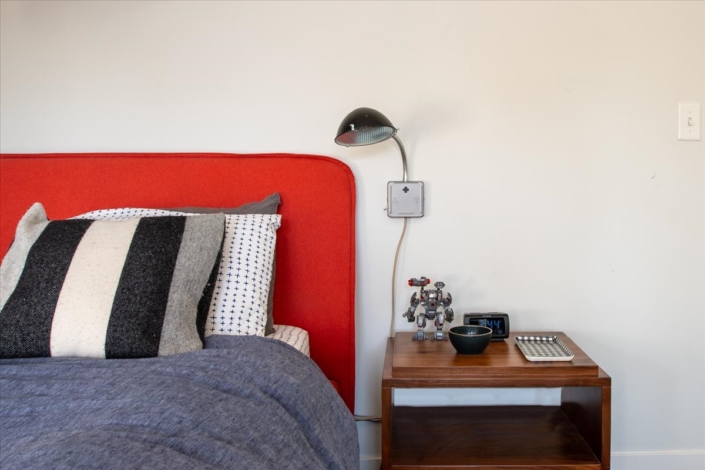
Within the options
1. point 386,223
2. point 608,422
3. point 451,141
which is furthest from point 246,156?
point 608,422

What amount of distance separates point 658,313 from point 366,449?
3.47 ft

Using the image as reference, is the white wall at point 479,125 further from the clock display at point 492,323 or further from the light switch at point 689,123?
the clock display at point 492,323

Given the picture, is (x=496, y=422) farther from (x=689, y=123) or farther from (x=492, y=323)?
(x=689, y=123)

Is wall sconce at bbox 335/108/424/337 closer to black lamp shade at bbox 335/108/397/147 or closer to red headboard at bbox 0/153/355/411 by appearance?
black lamp shade at bbox 335/108/397/147

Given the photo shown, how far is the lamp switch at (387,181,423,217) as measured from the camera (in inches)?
60.9

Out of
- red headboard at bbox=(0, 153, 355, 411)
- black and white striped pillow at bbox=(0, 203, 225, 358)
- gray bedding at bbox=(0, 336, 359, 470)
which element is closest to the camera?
gray bedding at bbox=(0, 336, 359, 470)

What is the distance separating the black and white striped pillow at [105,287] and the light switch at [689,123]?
4.80 ft

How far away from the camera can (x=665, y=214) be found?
1550mm

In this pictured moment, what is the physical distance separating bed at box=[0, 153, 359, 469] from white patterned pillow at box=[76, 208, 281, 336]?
0.01 meters

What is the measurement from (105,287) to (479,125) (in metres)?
1.17

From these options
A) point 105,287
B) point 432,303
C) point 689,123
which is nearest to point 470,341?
point 432,303

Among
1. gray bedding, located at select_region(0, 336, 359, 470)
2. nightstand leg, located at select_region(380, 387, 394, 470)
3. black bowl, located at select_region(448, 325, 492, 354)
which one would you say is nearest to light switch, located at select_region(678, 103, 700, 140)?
black bowl, located at select_region(448, 325, 492, 354)

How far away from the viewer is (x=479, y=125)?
1557 mm

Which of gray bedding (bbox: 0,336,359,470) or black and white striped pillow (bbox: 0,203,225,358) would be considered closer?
gray bedding (bbox: 0,336,359,470)
